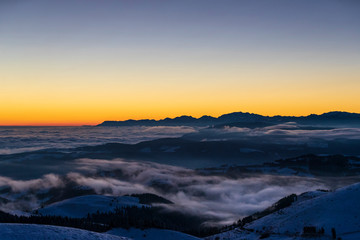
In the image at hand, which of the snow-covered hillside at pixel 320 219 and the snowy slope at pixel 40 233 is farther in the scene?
the snow-covered hillside at pixel 320 219

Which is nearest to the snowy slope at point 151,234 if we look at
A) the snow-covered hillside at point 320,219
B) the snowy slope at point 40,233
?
the snow-covered hillside at point 320,219

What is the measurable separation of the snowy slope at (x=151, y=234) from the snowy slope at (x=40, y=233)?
53.9 m

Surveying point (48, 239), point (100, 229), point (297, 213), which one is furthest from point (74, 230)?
point (297, 213)

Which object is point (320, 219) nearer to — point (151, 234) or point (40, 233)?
point (151, 234)

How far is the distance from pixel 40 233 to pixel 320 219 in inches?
3772

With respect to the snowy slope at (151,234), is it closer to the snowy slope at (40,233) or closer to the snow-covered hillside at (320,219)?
the snow-covered hillside at (320,219)

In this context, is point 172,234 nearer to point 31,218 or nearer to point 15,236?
point 15,236

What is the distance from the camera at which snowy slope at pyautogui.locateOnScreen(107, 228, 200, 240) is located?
113287mm

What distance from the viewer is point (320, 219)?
102 meters

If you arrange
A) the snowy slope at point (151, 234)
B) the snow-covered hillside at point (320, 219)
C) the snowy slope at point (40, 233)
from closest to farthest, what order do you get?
the snowy slope at point (40, 233) < the snow-covered hillside at point (320, 219) < the snowy slope at point (151, 234)

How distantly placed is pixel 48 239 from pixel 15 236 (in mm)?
6312

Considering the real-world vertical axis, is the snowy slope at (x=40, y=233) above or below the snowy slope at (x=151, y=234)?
above

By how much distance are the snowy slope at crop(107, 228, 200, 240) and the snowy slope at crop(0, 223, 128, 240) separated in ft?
177

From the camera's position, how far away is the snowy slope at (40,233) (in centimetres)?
5506
